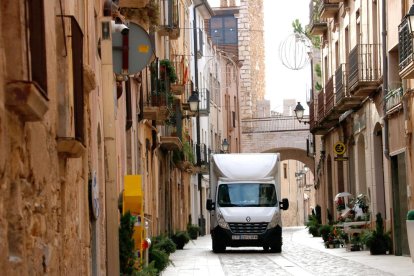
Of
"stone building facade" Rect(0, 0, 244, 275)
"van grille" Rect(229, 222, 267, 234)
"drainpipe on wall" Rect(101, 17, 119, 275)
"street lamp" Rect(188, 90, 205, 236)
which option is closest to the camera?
"stone building facade" Rect(0, 0, 244, 275)

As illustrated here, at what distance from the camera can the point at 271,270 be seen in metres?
23.8

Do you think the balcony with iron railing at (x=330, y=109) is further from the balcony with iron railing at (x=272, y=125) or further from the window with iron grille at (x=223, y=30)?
the window with iron grille at (x=223, y=30)

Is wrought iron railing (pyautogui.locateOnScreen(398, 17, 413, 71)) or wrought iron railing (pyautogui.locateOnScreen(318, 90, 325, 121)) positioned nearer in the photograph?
wrought iron railing (pyautogui.locateOnScreen(398, 17, 413, 71))

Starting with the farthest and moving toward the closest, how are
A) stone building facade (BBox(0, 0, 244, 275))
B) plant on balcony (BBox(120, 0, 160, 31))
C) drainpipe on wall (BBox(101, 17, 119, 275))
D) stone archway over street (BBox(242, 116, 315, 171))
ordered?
1. stone archway over street (BBox(242, 116, 315, 171))
2. plant on balcony (BBox(120, 0, 160, 31))
3. drainpipe on wall (BBox(101, 17, 119, 275))
4. stone building facade (BBox(0, 0, 244, 275))

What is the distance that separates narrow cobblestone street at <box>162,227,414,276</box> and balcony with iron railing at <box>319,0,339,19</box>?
9.31 metres

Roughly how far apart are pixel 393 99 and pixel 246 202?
7224 millimetres

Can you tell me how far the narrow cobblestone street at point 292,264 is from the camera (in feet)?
74.5

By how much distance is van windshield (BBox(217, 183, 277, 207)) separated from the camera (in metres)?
33.6

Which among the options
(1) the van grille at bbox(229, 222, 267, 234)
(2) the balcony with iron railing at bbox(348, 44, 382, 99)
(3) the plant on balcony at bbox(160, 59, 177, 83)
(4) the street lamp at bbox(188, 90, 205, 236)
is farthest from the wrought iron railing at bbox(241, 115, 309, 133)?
(2) the balcony with iron railing at bbox(348, 44, 382, 99)

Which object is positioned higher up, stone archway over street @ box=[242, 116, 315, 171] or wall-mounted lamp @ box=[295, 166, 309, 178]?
stone archway over street @ box=[242, 116, 315, 171]

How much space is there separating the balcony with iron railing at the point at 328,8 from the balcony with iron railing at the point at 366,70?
6.43 metres

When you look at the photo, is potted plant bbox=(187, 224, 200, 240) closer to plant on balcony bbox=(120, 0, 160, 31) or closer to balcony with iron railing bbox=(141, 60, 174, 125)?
balcony with iron railing bbox=(141, 60, 174, 125)

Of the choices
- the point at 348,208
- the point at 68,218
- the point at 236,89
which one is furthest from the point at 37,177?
the point at 236,89

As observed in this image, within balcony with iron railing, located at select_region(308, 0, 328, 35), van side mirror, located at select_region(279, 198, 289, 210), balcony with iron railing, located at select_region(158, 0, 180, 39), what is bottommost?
van side mirror, located at select_region(279, 198, 289, 210)
